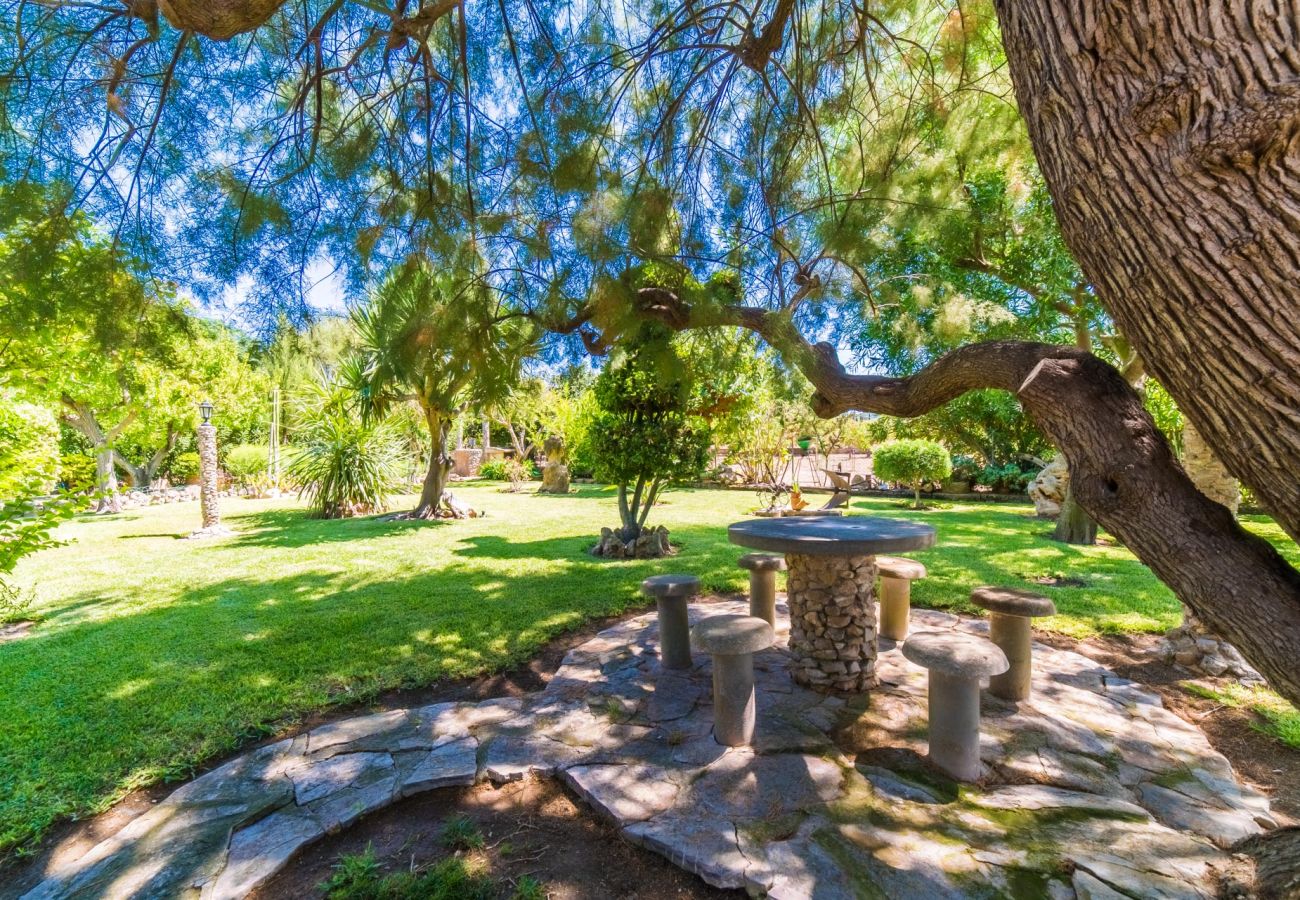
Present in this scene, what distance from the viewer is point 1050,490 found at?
8.74 m

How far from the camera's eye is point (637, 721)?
2605 millimetres

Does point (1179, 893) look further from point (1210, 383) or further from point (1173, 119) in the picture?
point (1173, 119)

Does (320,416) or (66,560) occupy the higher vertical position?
(320,416)

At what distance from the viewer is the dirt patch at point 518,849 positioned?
1696 mm

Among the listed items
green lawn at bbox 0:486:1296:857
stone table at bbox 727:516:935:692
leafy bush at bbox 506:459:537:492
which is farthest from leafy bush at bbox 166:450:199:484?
stone table at bbox 727:516:935:692

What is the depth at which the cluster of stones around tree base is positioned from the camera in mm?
1693

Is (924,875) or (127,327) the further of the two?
(127,327)

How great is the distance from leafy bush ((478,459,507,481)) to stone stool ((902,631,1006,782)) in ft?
53.0

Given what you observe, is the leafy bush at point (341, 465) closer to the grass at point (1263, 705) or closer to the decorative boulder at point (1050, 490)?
the grass at point (1263, 705)

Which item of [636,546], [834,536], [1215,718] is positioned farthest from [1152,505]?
[636,546]

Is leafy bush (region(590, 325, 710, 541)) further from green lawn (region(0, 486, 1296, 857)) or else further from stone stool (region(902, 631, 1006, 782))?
stone stool (region(902, 631, 1006, 782))

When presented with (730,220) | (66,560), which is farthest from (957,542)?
(66,560)

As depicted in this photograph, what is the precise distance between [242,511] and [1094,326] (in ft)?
45.4

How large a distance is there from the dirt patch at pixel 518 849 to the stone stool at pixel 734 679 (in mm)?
661
